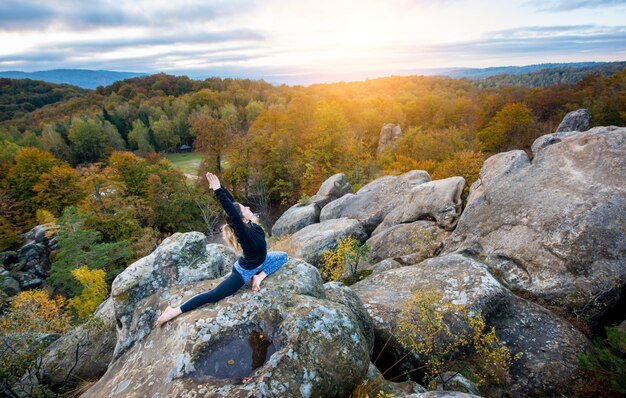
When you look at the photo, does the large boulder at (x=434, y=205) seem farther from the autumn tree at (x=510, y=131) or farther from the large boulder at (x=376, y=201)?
the autumn tree at (x=510, y=131)

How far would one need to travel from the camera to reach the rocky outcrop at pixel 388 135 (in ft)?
177

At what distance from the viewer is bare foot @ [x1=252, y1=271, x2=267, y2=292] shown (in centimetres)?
626

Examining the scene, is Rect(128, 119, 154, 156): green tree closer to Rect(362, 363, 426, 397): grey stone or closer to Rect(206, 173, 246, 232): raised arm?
Rect(206, 173, 246, 232): raised arm

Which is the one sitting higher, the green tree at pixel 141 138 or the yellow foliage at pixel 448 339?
the yellow foliage at pixel 448 339

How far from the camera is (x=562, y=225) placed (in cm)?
1028

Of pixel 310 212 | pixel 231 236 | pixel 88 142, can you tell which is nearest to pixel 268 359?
pixel 231 236

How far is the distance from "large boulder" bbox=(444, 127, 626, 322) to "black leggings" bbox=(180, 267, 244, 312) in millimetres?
9222

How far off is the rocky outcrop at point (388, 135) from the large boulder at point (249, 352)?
50.7 metres

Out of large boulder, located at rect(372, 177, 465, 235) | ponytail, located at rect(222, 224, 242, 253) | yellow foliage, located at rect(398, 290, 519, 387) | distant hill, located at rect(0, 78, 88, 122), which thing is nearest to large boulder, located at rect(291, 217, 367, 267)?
large boulder, located at rect(372, 177, 465, 235)

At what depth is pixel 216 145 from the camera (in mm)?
42344

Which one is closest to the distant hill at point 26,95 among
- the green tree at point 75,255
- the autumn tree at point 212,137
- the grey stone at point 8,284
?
the autumn tree at point 212,137

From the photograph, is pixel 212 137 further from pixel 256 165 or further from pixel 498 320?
pixel 498 320

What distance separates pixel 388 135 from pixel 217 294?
53.1m

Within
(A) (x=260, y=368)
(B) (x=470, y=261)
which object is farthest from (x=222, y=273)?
(B) (x=470, y=261)
